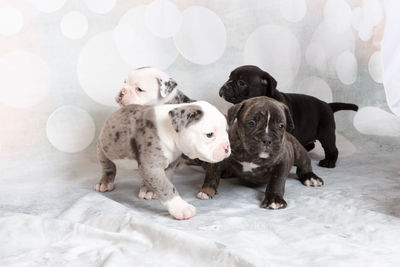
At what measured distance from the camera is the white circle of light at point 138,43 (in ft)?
18.0

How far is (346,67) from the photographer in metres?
5.99

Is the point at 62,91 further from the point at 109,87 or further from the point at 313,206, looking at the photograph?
the point at 313,206

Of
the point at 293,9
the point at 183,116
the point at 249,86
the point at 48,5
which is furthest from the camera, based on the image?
the point at 293,9

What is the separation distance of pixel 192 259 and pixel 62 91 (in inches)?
125

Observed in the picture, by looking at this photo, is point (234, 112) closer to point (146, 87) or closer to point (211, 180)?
point (211, 180)

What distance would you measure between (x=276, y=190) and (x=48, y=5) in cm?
324

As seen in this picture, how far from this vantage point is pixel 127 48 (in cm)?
552

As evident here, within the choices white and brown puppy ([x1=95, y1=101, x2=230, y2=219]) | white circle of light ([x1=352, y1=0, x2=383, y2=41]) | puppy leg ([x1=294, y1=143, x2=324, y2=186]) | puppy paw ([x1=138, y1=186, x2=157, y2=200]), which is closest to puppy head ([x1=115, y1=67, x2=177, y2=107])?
white and brown puppy ([x1=95, y1=101, x2=230, y2=219])

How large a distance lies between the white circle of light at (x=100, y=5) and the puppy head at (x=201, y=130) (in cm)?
247

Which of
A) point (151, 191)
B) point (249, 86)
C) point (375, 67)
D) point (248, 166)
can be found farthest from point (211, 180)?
point (375, 67)

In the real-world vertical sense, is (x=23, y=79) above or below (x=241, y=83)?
below

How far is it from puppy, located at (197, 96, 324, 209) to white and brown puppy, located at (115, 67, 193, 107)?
683mm

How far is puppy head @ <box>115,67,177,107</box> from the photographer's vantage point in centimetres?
417

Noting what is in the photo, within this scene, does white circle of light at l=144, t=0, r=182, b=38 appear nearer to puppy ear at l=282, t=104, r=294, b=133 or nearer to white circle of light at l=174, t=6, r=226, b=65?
white circle of light at l=174, t=6, r=226, b=65
